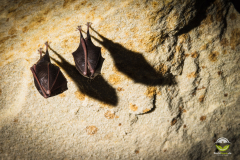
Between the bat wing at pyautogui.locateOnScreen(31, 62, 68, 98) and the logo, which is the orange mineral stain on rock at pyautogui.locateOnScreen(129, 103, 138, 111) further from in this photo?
the logo

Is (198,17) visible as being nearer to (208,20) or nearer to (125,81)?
(208,20)

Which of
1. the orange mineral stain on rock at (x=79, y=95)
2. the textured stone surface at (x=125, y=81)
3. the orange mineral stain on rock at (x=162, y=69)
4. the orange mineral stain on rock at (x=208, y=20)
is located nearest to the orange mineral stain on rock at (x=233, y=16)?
the textured stone surface at (x=125, y=81)

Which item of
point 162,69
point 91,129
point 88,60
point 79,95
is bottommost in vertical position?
point 91,129

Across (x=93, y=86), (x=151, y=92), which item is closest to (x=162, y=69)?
(x=151, y=92)

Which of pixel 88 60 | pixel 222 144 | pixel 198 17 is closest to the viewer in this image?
pixel 88 60

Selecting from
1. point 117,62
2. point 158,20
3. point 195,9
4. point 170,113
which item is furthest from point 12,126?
point 195,9

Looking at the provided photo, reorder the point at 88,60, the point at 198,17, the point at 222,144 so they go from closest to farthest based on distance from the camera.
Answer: the point at 88,60 < the point at 198,17 < the point at 222,144

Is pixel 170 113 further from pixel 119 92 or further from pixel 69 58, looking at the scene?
pixel 69 58
